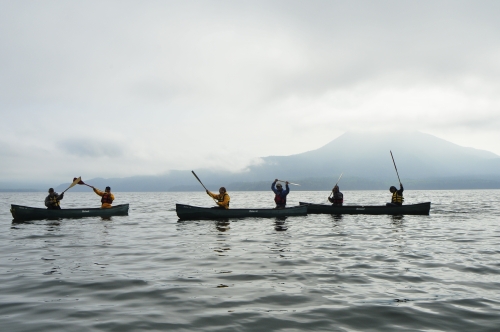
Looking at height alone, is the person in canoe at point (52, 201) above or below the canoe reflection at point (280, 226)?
above

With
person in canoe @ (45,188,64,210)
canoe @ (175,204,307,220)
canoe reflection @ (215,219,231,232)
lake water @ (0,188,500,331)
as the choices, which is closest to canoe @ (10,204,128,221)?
person in canoe @ (45,188,64,210)

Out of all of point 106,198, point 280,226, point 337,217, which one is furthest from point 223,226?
point 106,198

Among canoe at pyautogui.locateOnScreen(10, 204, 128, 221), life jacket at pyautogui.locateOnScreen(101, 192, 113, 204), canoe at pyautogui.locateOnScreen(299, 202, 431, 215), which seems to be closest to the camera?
canoe at pyautogui.locateOnScreen(10, 204, 128, 221)

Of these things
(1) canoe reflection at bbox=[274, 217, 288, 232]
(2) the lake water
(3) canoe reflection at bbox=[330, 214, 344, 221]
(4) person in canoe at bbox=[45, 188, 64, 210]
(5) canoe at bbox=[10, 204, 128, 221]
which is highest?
(4) person in canoe at bbox=[45, 188, 64, 210]

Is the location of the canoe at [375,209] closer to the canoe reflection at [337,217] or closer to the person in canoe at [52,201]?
the canoe reflection at [337,217]

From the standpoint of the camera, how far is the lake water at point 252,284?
23.8 feet

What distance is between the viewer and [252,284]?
991cm

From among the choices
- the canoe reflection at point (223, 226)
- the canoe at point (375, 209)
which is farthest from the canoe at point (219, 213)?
the canoe at point (375, 209)

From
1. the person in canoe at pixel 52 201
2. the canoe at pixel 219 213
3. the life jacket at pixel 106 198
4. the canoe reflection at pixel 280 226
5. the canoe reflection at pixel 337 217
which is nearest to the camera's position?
the canoe reflection at pixel 280 226

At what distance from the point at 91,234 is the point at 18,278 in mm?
10369

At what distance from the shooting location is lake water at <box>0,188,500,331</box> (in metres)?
7.26

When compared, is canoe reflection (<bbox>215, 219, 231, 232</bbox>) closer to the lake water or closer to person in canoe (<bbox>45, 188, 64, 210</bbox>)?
the lake water

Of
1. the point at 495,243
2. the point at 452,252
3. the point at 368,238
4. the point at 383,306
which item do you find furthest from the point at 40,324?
the point at 495,243

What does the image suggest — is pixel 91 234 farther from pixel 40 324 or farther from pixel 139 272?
pixel 40 324
